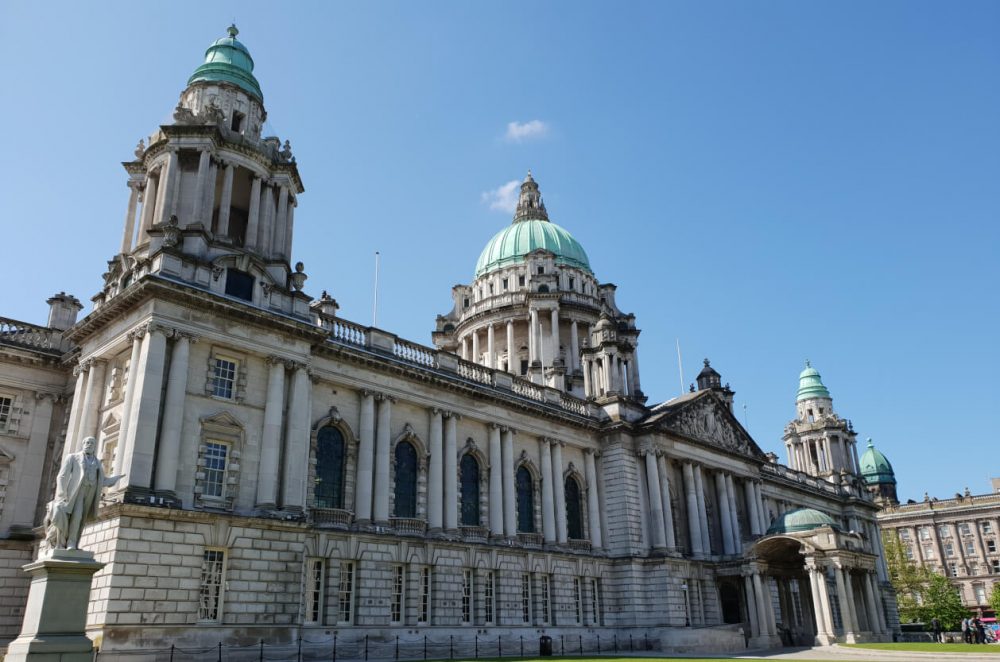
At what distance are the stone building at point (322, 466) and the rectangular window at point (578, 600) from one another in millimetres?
163

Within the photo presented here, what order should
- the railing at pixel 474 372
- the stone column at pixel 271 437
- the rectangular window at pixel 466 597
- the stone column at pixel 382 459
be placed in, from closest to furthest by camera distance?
the stone column at pixel 271 437
the stone column at pixel 382 459
the rectangular window at pixel 466 597
the railing at pixel 474 372

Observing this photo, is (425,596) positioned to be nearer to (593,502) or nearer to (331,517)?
(331,517)

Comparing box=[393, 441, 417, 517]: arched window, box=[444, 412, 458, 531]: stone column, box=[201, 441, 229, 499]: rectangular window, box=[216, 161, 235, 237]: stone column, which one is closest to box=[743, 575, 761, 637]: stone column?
box=[444, 412, 458, 531]: stone column

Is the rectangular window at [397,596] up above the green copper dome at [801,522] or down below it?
below

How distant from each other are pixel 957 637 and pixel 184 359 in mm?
64456

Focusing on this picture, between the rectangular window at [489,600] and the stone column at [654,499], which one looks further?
the stone column at [654,499]

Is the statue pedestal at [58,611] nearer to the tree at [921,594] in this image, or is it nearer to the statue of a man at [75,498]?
the statue of a man at [75,498]

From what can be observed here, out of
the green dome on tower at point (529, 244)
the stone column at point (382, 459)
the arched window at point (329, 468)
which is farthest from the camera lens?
the green dome on tower at point (529, 244)

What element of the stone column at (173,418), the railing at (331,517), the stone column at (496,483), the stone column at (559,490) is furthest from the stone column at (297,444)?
the stone column at (559,490)

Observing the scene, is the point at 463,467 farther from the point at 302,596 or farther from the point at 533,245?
the point at 533,245

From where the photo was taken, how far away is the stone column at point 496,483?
39.8 metres

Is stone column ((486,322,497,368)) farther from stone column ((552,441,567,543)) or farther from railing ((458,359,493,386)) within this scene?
railing ((458,359,493,386))

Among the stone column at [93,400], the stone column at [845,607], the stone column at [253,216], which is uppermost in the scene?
the stone column at [253,216]

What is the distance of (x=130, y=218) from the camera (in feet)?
121
